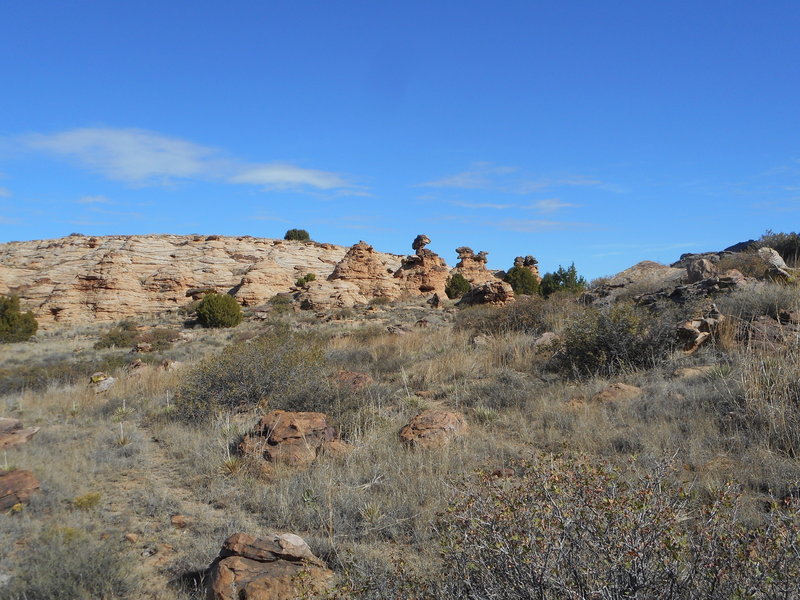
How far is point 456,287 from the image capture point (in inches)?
1268

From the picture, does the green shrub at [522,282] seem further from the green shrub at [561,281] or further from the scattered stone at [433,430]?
the scattered stone at [433,430]

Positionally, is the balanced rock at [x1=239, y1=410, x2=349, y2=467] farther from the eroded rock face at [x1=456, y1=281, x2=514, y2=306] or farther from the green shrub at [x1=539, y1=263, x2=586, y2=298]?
the green shrub at [x1=539, y1=263, x2=586, y2=298]

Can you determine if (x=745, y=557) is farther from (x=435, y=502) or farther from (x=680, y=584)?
(x=435, y=502)

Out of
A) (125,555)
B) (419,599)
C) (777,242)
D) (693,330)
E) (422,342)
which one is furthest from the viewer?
(777,242)

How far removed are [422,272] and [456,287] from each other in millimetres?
2747

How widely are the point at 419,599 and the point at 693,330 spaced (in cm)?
625

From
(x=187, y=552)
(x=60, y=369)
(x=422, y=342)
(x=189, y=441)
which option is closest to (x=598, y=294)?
(x=422, y=342)

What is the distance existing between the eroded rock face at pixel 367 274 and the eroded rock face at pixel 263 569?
27.7 m

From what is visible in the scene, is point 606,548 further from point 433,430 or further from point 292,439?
point 292,439

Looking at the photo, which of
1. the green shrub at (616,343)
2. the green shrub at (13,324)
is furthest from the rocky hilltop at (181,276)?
the green shrub at (616,343)

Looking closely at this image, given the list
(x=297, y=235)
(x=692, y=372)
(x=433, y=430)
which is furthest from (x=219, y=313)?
(x=297, y=235)

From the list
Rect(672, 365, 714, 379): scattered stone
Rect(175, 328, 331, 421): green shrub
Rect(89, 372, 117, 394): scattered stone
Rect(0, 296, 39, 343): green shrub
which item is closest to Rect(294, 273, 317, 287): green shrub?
Rect(0, 296, 39, 343): green shrub

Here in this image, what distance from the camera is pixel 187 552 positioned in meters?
3.53

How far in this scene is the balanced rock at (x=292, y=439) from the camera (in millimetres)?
5031
